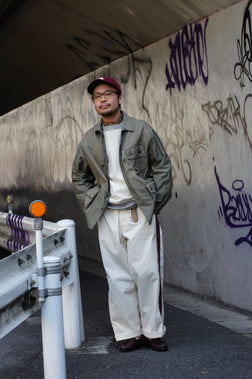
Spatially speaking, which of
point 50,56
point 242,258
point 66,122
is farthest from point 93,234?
point 242,258

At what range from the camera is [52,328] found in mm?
3604

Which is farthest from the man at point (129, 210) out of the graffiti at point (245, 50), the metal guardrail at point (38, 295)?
the graffiti at point (245, 50)

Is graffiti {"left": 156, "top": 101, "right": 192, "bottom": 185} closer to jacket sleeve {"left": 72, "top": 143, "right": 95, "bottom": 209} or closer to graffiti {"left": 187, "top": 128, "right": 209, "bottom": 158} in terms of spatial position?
graffiti {"left": 187, "top": 128, "right": 209, "bottom": 158}

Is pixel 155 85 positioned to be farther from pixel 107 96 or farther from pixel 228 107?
pixel 107 96

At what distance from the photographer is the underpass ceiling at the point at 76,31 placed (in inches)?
268

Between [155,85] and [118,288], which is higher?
[155,85]

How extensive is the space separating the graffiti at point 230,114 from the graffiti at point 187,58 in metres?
0.30

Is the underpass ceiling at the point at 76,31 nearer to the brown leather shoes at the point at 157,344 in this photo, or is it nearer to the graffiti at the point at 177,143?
the graffiti at the point at 177,143

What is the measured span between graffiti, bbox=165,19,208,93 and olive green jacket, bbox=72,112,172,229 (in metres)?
1.83

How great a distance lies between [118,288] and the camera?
4.80m

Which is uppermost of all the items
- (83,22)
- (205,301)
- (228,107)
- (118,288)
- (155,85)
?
(83,22)

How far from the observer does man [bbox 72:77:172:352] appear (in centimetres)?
471

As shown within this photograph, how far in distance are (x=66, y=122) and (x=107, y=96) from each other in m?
6.30

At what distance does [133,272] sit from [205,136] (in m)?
2.22
